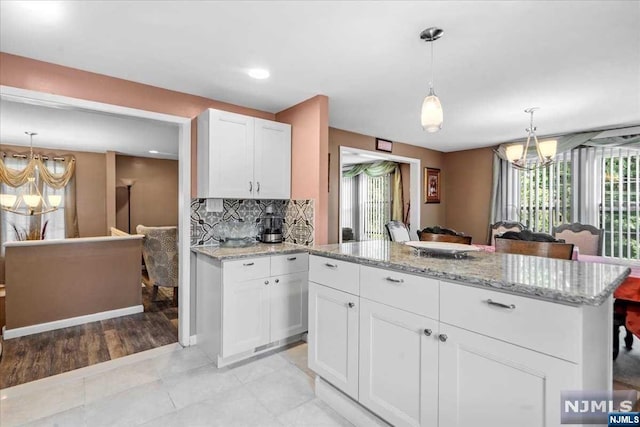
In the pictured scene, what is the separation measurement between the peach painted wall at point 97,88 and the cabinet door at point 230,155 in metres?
0.31

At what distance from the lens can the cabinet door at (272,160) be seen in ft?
10.1

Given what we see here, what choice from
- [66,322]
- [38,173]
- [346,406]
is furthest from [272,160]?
[38,173]

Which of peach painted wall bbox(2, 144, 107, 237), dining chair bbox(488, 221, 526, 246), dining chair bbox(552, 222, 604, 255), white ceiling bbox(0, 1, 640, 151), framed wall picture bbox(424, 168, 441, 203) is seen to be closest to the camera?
white ceiling bbox(0, 1, 640, 151)

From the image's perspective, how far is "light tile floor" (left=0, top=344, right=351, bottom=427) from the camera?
187 cm

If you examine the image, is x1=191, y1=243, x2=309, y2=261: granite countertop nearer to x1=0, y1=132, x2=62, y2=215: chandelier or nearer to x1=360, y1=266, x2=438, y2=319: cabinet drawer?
x1=360, y1=266, x2=438, y2=319: cabinet drawer

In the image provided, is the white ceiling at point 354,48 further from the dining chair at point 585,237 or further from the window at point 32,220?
the window at point 32,220

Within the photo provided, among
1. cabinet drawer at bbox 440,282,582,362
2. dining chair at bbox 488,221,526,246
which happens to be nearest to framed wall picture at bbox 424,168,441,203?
dining chair at bbox 488,221,526,246

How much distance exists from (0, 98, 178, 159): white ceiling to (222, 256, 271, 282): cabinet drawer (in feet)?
4.90

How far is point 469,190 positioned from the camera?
18.6 ft

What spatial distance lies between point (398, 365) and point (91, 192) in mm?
6546

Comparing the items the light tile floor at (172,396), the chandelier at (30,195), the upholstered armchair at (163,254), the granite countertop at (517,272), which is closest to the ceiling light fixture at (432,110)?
the granite countertop at (517,272)

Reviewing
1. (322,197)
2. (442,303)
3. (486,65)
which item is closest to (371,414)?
(442,303)

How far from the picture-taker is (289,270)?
279 centimetres

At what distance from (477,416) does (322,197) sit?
2.05m
